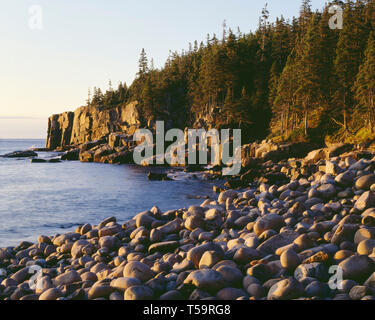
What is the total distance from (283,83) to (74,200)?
3362 centimetres

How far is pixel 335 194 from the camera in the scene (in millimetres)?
11977

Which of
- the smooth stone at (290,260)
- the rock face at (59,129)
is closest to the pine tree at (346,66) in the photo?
the smooth stone at (290,260)

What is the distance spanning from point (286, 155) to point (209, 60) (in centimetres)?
3069

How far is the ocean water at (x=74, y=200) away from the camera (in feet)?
56.1

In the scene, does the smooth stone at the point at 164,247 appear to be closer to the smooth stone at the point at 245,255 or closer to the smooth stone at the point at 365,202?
the smooth stone at the point at 245,255

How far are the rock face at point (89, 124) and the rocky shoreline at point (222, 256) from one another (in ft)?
194

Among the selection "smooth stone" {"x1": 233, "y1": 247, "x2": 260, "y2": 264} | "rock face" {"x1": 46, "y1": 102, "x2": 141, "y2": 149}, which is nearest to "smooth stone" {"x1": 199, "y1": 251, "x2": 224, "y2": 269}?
"smooth stone" {"x1": 233, "y1": 247, "x2": 260, "y2": 264}

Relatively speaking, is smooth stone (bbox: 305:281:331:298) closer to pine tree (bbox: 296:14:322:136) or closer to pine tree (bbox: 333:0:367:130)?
pine tree (bbox: 333:0:367:130)

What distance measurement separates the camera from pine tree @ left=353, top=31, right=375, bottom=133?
35.3m

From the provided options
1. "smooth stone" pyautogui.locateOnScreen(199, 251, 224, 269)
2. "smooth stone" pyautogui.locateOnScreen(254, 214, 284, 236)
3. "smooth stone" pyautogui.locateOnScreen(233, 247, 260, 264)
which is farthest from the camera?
"smooth stone" pyautogui.locateOnScreen(254, 214, 284, 236)

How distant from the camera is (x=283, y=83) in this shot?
48.0 m

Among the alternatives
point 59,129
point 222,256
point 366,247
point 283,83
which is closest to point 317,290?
point 366,247

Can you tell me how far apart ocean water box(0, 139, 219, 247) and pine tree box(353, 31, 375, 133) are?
18.4 metres
